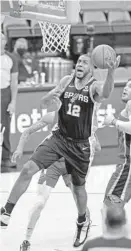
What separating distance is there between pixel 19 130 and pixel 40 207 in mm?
4212

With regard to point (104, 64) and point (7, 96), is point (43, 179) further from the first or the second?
point (7, 96)

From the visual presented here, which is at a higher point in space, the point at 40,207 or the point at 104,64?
the point at 104,64

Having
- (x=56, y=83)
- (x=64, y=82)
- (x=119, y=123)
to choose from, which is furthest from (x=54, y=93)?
(x=56, y=83)

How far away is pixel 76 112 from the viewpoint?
21.1ft

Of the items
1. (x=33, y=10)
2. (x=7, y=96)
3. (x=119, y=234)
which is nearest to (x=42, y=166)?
(x=33, y=10)

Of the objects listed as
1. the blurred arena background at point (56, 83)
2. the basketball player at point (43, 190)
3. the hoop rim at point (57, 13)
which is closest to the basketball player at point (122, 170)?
the basketball player at point (43, 190)

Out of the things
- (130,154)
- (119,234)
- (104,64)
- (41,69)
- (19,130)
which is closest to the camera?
(119,234)

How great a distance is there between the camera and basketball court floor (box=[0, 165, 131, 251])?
22.8ft

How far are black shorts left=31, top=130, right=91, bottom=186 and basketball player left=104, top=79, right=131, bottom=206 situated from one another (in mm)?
283

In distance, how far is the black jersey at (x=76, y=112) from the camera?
6422 millimetres

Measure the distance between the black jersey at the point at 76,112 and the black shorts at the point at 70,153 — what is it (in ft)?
0.23

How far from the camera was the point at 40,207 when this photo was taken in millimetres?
6402

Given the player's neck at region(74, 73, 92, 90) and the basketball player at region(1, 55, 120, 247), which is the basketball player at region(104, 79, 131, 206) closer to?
the basketball player at region(1, 55, 120, 247)

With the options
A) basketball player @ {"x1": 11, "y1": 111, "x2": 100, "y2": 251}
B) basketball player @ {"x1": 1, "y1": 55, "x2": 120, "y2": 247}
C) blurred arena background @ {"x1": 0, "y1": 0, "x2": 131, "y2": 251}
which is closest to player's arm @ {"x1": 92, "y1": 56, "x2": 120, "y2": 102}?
basketball player @ {"x1": 1, "y1": 55, "x2": 120, "y2": 247}
